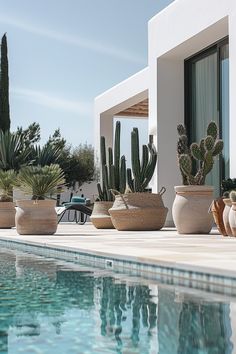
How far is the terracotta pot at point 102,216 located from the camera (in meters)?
14.1

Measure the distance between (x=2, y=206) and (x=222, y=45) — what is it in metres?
6.38

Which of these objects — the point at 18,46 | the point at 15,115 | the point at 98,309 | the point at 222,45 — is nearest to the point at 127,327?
the point at 98,309

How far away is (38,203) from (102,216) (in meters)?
2.88

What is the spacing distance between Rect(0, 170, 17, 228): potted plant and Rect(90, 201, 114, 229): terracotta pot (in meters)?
2.15

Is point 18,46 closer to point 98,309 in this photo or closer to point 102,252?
point 102,252

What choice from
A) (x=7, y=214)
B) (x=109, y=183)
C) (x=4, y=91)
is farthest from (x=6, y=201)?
(x=4, y=91)

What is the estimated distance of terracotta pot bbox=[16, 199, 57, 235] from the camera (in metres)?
11.5

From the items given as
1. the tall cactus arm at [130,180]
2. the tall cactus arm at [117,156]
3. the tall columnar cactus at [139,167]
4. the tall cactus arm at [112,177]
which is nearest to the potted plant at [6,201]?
the tall cactus arm at [112,177]

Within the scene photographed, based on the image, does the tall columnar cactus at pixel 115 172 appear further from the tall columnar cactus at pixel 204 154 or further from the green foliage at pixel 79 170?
the green foliage at pixel 79 170

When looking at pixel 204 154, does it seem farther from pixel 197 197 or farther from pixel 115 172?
pixel 115 172

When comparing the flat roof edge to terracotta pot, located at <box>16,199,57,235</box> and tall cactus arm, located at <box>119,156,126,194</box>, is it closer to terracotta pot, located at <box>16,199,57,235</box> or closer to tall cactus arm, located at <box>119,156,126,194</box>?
tall cactus arm, located at <box>119,156,126,194</box>

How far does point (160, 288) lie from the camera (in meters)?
5.09

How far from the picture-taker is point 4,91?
2570 centimetres

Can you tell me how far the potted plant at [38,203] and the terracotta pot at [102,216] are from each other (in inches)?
92.8
